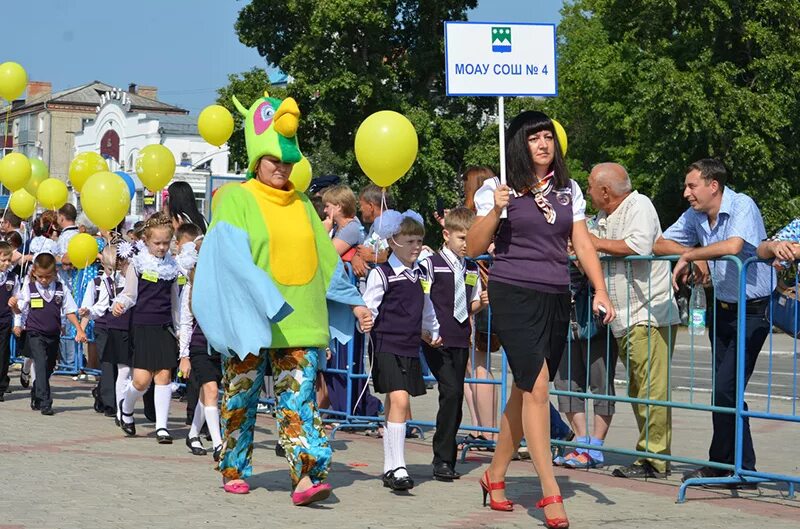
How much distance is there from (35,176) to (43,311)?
5.26 m

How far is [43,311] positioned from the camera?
12781mm

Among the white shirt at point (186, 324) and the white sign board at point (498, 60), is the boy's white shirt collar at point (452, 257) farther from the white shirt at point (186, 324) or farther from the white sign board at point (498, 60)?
the white shirt at point (186, 324)

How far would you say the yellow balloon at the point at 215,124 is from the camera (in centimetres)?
1470

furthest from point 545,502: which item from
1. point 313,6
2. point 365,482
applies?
point 313,6

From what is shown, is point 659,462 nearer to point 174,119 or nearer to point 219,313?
point 219,313

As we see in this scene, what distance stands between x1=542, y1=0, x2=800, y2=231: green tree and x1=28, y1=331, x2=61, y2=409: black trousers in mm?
23780

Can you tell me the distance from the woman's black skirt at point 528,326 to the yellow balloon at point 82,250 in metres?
8.05

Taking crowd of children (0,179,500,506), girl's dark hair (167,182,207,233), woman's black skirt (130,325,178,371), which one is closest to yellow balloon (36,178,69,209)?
crowd of children (0,179,500,506)

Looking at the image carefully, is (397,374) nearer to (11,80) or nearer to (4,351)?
(4,351)

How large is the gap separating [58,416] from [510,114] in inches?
1261

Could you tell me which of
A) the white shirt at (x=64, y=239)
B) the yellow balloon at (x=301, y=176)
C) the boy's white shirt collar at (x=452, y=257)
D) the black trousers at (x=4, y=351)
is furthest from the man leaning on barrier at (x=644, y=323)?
the white shirt at (x=64, y=239)

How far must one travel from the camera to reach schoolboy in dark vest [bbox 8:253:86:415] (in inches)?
495

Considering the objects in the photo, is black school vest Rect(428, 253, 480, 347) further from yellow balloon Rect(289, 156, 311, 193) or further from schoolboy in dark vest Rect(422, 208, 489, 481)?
yellow balloon Rect(289, 156, 311, 193)

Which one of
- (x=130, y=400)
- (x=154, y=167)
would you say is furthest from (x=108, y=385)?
(x=154, y=167)
